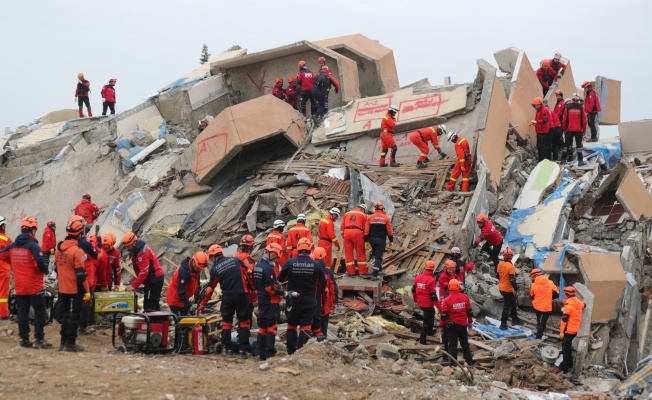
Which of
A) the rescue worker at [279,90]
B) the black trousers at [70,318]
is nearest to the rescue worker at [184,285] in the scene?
the black trousers at [70,318]

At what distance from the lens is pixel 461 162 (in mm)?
16469

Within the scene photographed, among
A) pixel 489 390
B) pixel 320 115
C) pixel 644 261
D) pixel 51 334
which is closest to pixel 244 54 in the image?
pixel 320 115

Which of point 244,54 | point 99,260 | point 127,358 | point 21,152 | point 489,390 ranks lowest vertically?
point 489,390

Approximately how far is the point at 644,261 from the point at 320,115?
9.07 metres

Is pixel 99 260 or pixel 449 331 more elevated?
pixel 99 260

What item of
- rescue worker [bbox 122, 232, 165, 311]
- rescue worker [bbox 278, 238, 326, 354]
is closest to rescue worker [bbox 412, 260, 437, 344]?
rescue worker [bbox 278, 238, 326, 354]

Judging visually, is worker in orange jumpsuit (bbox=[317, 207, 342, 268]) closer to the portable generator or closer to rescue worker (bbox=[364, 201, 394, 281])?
rescue worker (bbox=[364, 201, 394, 281])

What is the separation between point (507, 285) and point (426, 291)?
216cm

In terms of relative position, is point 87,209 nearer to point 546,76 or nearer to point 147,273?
point 147,273

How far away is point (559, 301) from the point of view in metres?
14.2

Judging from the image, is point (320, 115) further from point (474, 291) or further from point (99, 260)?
point (99, 260)

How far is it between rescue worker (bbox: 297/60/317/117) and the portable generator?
1209 centimetres

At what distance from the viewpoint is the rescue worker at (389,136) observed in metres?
17.8

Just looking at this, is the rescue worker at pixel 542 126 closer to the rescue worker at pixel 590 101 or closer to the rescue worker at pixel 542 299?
the rescue worker at pixel 590 101
